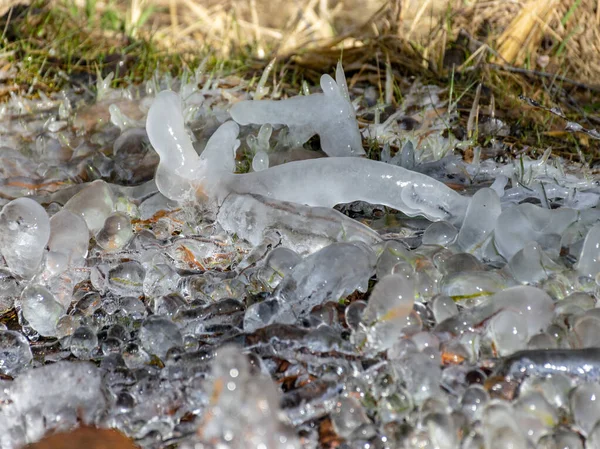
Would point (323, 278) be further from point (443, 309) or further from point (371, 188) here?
point (371, 188)

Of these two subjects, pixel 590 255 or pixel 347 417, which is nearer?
pixel 347 417

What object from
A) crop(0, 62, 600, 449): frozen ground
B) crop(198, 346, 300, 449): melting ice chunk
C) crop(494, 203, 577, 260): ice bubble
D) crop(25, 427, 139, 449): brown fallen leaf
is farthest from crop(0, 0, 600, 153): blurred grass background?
crop(25, 427, 139, 449): brown fallen leaf

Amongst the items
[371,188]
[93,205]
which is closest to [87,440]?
[93,205]

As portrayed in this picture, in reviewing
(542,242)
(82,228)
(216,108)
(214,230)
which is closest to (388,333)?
(542,242)

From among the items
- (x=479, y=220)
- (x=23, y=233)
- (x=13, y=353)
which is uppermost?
(x=479, y=220)

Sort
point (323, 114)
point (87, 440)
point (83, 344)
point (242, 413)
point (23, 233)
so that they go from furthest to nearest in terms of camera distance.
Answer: point (323, 114)
point (23, 233)
point (83, 344)
point (87, 440)
point (242, 413)

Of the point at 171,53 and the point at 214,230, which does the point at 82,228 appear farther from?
the point at 171,53

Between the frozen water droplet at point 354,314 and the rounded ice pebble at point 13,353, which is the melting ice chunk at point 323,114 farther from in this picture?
the rounded ice pebble at point 13,353

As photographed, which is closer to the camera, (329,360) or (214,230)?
(329,360)
